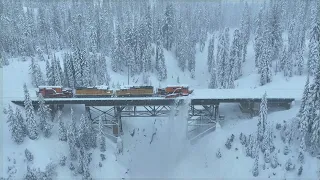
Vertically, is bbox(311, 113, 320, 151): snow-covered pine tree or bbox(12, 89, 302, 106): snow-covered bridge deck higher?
bbox(12, 89, 302, 106): snow-covered bridge deck

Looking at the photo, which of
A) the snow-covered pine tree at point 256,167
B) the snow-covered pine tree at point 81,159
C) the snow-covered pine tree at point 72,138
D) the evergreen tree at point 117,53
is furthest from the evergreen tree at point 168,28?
the snow-covered pine tree at point 256,167

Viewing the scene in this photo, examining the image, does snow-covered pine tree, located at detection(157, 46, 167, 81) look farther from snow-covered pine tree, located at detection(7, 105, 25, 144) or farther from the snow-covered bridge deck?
snow-covered pine tree, located at detection(7, 105, 25, 144)

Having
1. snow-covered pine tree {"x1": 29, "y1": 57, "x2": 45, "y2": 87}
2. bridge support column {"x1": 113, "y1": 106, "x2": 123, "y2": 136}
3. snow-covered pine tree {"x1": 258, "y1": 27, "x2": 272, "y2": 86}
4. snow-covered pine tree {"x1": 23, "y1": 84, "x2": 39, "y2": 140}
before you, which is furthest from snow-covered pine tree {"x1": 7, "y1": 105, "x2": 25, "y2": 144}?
snow-covered pine tree {"x1": 258, "y1": 27, "x2": 272, "y2": 86}

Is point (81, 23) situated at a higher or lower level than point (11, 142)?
higher

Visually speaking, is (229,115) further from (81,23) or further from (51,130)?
(81,23)

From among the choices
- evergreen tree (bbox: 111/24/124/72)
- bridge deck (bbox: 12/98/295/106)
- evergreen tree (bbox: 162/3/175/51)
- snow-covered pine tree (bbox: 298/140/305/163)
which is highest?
evergreen tree (bbox: 162/3/175/51)

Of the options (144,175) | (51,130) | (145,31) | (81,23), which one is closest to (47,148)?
(51,130)
